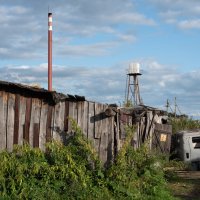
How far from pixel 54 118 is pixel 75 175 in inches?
65.5

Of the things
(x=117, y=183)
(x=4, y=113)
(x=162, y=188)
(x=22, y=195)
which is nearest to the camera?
(x=22, y=195)

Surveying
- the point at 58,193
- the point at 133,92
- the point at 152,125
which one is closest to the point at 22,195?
the point at 58,193

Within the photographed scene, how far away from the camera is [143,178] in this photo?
13.0 metres

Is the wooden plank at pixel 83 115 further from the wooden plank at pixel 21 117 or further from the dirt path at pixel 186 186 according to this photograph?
the dirt path at pixel 186 186

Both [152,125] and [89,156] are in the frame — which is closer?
[89,156]

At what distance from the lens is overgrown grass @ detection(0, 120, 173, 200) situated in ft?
34.4

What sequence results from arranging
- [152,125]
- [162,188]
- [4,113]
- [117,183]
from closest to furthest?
1. [4,113]
2. [117,183]
3. [162,188]
4. [152,125]

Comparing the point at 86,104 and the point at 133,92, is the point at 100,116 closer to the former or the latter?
the point at 86,104

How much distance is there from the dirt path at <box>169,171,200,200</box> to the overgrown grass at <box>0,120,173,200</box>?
677 mm

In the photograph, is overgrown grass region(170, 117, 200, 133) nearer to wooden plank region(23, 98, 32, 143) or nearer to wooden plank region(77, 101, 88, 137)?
wooden plank region(77, 101, 88, 137)

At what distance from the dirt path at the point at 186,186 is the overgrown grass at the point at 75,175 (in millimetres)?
677

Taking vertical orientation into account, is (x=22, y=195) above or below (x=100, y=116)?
below

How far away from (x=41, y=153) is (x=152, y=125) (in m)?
5.49

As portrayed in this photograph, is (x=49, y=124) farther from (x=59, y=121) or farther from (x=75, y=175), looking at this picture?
(x=75, y=175)
